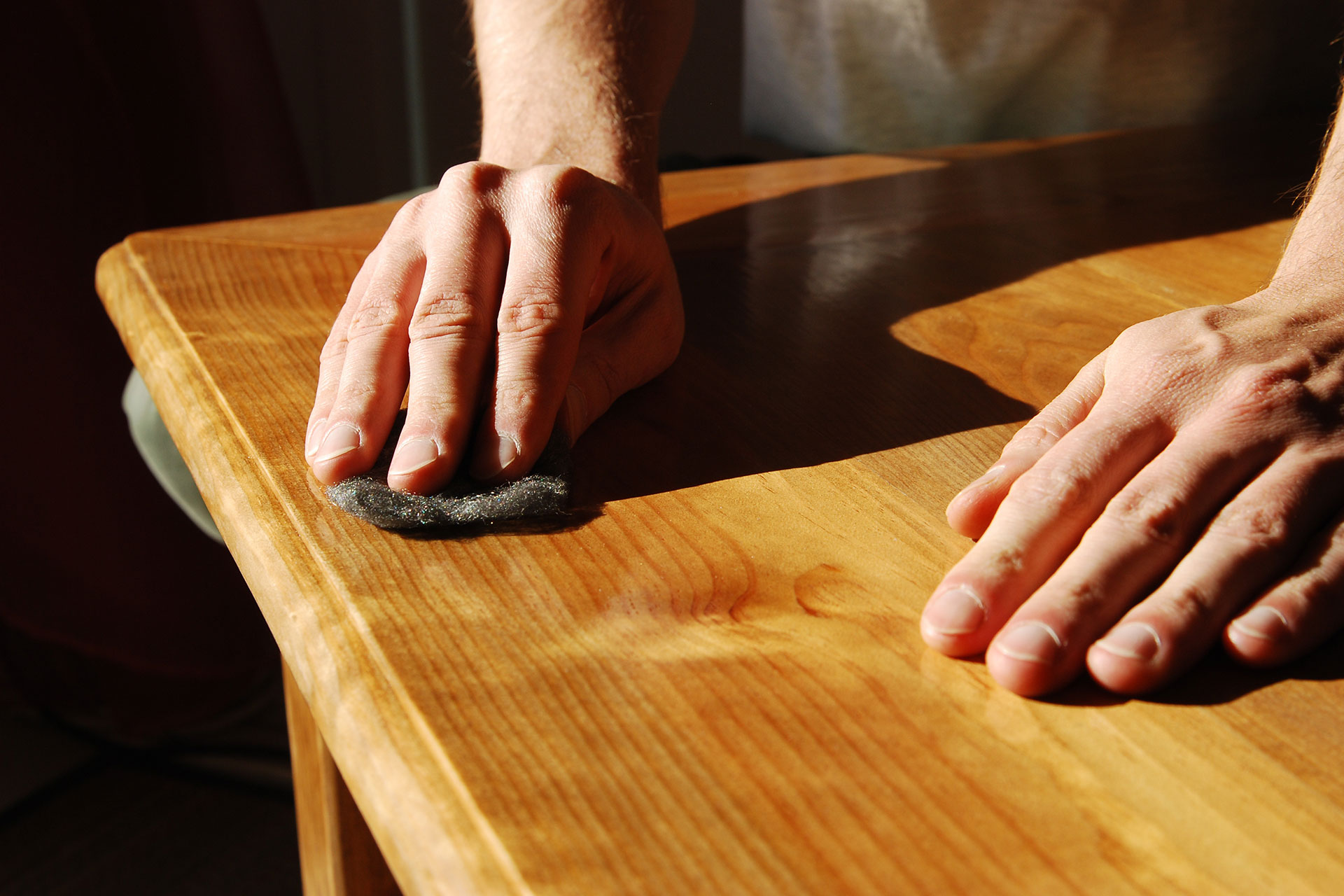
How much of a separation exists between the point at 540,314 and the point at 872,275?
0.35 m

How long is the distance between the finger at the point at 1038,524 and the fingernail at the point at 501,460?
20 centimetres

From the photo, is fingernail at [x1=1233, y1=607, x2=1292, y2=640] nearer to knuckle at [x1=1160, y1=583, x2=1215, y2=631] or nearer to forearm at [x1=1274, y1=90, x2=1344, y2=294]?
knuckle at [x1=1160, y1=583, x2=1215, y2=631]

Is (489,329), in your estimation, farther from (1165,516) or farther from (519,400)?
(1165,516)

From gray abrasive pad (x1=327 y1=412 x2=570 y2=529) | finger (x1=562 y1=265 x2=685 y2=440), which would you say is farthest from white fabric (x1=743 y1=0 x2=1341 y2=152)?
gray abrasive pad (x1=327 y1=412 x2=570 y2=529)

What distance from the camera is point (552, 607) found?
1.33 ft

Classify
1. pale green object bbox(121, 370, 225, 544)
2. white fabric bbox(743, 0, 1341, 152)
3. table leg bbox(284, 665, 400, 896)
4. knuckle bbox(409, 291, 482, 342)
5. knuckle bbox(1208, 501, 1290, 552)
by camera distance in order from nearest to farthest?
knuckle bbox(1208, 501, 1290, 552), knuckle bbox(409, 291, 482, 342), table leg bbox(284, 665, 400, 896), pale green object bbox(121, 370, 225, 544), white fabric bbox(743, 0, 1341, 152)

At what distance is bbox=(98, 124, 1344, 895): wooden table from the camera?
0.30 m

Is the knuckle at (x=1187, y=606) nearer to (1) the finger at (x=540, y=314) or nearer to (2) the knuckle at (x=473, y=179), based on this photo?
(1) the finger at (x=540, y=314)

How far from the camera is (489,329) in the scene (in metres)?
0.53

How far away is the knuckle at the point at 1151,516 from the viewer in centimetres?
41

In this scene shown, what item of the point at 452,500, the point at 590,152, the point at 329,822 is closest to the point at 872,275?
the point at 590,152

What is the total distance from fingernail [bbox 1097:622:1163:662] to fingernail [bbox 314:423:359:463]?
32 cm

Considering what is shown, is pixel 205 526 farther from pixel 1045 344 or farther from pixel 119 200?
pixel 1045 344

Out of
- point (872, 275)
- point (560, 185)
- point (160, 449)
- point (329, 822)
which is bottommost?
point (329, 822)
